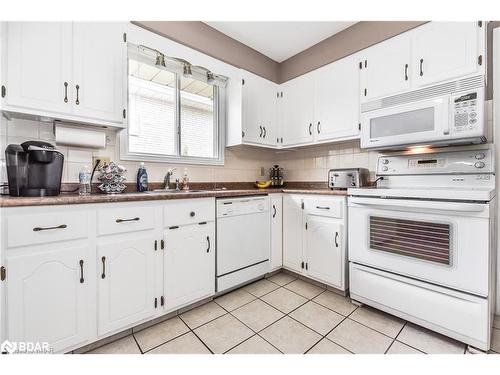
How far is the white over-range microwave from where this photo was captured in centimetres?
156

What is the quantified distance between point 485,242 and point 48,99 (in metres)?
2.80

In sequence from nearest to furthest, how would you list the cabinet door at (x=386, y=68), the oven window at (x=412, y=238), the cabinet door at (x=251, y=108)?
the oven window at (x=412, y=238), the cabinet door at (x=386, y=68), the cabinet door at (x=251, y=108)

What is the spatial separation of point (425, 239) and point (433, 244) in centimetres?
5

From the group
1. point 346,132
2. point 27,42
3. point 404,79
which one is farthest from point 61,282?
point 404,79

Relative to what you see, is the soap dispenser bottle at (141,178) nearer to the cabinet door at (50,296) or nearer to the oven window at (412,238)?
the cabinet door at (50,296)

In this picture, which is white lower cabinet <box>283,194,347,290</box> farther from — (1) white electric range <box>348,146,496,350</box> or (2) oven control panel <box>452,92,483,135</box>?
(2) oven control panel <box>452,92,483,135</box>

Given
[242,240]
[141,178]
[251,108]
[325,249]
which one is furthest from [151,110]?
[325,249]

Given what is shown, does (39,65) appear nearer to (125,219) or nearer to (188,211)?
(125,219)

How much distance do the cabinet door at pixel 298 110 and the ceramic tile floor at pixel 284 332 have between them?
1.77 metres

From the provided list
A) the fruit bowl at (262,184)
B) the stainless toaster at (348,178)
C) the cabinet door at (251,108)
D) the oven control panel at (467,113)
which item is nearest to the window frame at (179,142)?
the cabinet door at (251,108)

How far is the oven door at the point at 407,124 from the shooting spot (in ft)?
5.51

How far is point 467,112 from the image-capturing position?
1.57 m

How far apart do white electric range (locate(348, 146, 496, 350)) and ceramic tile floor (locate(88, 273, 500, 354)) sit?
0.39 feet

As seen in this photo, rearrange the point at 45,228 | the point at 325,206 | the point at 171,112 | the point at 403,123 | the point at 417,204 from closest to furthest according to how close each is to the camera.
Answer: the point at 45,228, the point at 417,204, the point at 403,123, the point at 325,206, the point at 171,112
